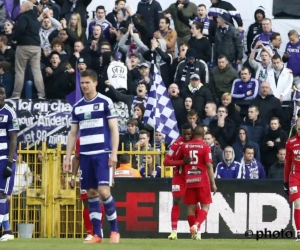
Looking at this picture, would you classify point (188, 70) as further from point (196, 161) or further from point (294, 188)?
point (294, 188)

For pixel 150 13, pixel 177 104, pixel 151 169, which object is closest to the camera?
pixel 151 169

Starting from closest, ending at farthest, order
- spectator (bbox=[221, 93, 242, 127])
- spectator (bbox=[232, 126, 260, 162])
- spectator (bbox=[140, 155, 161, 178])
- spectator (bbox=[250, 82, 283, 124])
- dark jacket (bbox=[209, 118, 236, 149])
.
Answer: spectator (bbox=[140, 155, 161, 178]) < spectator (bbox=[232, 126, 260, 162]) < dark jacket (bbox=[209, 118, 236, 149]) < spectator (bbox=[221, 93, 242, 127]) < spectator (bbox=[250, 82, 283, 124])

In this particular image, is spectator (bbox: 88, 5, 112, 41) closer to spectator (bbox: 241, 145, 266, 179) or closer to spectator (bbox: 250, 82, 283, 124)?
spectator (bbox: 250, 82, 283, 124)

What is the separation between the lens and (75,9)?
28156 millimetres

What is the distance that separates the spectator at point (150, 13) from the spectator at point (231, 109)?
132 inches

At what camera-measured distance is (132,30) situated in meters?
26.8

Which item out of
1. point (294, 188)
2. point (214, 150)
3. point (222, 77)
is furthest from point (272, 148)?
point (294, 188)

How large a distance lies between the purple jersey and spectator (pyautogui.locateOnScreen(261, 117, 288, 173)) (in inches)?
323

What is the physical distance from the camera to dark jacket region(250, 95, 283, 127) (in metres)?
25.0

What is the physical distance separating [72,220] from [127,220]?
42.3 inches

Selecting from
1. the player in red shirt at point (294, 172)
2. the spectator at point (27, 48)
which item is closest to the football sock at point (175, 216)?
the player in red shirt at point (294, 172)

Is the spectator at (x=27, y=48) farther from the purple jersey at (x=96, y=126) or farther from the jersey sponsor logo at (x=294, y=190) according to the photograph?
the purple jersey at (x=96, y=126)

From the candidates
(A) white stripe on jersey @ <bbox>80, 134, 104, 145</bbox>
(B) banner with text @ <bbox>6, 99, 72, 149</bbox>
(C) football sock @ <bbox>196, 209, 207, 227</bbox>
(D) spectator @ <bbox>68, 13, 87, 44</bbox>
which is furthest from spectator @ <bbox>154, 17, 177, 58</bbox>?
(A) white stripe on jersey @ <bbox>80, 134, 104, 145</bbox>

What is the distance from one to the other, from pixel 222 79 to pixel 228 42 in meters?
1.21
